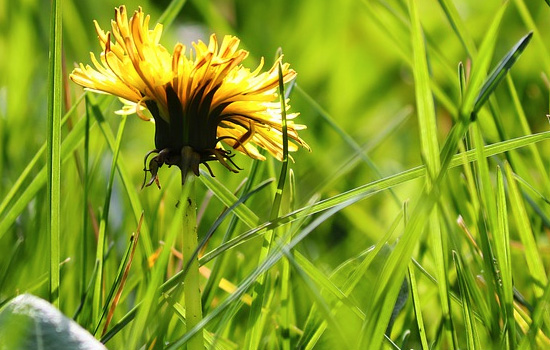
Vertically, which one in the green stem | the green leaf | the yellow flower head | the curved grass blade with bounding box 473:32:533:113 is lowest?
the green leaf

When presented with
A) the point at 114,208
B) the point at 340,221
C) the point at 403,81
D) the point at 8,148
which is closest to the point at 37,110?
the point at 8,148

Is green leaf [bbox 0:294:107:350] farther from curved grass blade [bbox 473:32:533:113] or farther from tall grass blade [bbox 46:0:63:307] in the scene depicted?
curved grass blade [bbox 473:32:533:113]

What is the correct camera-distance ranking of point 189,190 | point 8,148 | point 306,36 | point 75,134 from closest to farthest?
point 189,190 < point 75,134 < point 8,148 < point 306,36

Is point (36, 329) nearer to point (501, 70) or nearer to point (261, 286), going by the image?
point (261, 286)

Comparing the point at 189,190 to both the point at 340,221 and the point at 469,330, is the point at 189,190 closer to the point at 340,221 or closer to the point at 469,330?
the point at 469,330

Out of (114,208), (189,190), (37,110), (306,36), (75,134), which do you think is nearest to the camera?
(189,190)

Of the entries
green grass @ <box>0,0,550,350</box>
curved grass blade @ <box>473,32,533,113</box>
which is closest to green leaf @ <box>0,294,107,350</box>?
green grass @ <box>0,0,550,350</box>

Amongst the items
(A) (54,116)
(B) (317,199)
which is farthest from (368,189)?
(A) (54,116)
